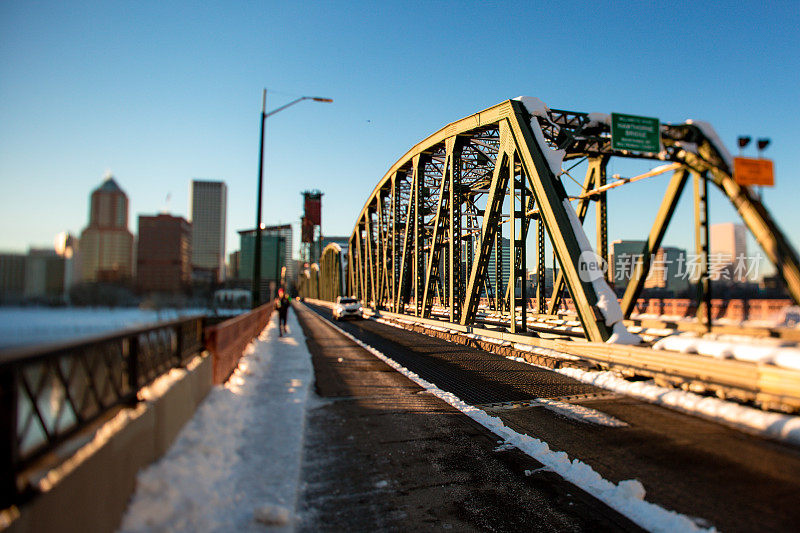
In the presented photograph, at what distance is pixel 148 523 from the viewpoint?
126 inches

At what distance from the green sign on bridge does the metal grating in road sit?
6609 mm

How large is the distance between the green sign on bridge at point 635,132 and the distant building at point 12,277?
1290 cm

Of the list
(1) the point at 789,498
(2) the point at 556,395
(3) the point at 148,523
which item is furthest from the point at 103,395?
(2) the point at 556,395

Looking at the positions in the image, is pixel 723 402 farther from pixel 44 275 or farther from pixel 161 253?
pixel 44 275

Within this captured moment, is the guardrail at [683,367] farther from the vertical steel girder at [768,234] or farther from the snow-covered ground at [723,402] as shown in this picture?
the vertical steel girder at [768,234]

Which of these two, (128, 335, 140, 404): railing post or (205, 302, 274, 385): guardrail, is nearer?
(128, 335, 140, 404): railing post

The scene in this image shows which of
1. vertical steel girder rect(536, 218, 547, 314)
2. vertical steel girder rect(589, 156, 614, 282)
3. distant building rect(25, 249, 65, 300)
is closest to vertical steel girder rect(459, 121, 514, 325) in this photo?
vertical steel girder rect(589, 156, 614, 282)

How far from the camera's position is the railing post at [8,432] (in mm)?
2061

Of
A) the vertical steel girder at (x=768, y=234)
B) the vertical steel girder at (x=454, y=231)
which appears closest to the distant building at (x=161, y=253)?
the vertical steel girder at (x=768, y=234)

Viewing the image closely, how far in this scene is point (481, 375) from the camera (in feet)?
35.4

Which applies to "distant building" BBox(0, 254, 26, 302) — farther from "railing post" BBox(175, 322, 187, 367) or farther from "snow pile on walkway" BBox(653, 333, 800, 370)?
"snow pile on walkway" BBox(653, 333, 800, 370)

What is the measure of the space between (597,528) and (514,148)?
12633mm

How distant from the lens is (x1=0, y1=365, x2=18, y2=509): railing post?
2061 mm

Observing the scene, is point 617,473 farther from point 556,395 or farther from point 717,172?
point 717,172
